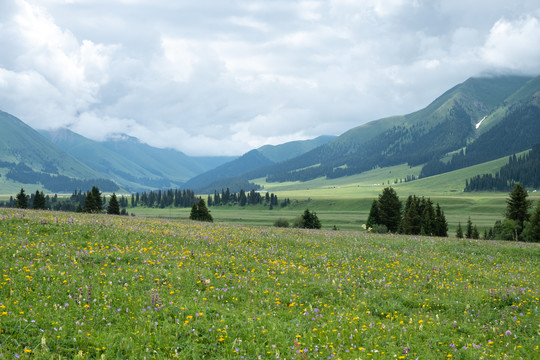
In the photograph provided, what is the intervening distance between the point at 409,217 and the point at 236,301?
74758 millimetres

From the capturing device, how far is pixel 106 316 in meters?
9.38

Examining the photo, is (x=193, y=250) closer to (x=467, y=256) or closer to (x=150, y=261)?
(x=150, y=261)

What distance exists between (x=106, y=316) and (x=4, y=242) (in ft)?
25.4

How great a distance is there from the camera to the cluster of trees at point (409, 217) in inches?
2992

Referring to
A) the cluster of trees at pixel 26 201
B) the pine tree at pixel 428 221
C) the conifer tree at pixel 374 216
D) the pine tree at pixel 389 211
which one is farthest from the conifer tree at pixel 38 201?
the pine tree at pixel 428 221

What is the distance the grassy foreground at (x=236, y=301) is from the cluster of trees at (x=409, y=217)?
61.3 metres

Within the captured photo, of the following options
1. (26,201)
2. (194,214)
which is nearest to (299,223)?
(194,214)

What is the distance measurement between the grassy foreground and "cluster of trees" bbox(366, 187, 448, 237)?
201 feet

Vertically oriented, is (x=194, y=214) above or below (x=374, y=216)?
above

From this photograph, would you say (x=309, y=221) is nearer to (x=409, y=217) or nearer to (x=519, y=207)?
(x=409, y=217)

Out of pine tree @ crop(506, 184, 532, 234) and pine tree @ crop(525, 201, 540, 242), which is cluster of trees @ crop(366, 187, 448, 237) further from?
pine tree @ crop(525, 201, 540, 242)

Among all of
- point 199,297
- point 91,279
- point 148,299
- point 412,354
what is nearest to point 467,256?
point 412,354

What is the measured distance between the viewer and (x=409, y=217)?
78.7 meters

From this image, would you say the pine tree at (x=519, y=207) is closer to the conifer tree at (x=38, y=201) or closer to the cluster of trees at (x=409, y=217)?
the cluster of trees at (x=409, y=217)
